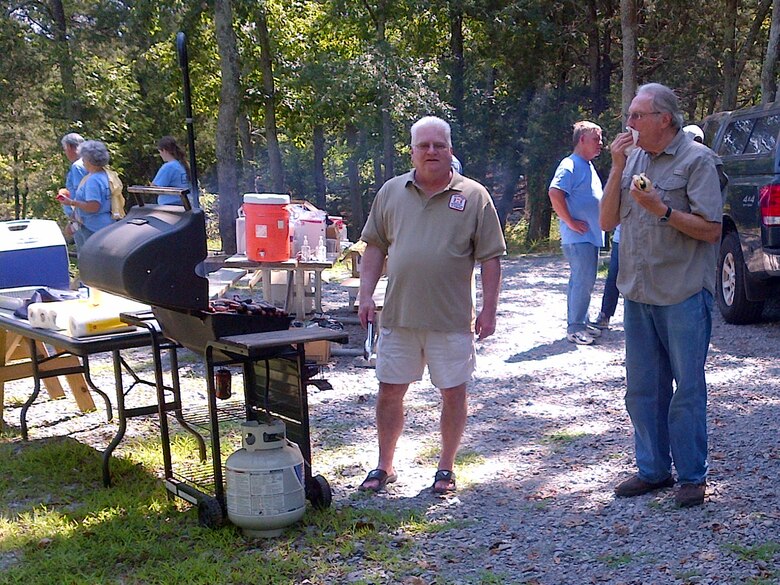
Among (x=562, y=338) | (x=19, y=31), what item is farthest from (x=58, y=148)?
(x=562, y=338)


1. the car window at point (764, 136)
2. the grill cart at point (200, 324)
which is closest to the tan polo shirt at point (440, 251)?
the grill cart at point (200, 324)

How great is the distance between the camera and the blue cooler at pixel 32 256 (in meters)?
6.11

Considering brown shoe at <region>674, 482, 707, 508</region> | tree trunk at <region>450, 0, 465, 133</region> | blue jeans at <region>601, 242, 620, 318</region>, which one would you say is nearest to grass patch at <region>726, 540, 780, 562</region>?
brown shoe at <region>674, 482, 707, 508</region>

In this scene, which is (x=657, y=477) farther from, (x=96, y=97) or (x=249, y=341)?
(x=96, y=97)

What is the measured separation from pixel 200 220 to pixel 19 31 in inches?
738

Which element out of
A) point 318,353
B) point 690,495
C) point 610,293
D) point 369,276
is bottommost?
point 690,495

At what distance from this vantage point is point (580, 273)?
24.8 ft

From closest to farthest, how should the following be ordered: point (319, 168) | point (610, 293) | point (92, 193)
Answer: point (610, 293) → point (92, 193) → point (319, 168)

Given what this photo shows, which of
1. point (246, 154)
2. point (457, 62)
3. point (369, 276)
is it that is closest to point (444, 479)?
point (369, 276)

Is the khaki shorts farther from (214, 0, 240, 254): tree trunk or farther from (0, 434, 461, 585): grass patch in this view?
(214, 0, 240, 254): tree trunk

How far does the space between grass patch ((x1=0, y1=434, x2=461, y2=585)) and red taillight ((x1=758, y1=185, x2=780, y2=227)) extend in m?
4.66

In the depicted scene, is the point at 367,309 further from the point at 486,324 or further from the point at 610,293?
the point at 610,293

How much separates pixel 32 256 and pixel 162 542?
2.93 meters

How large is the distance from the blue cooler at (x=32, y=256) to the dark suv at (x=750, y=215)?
5265 mm
